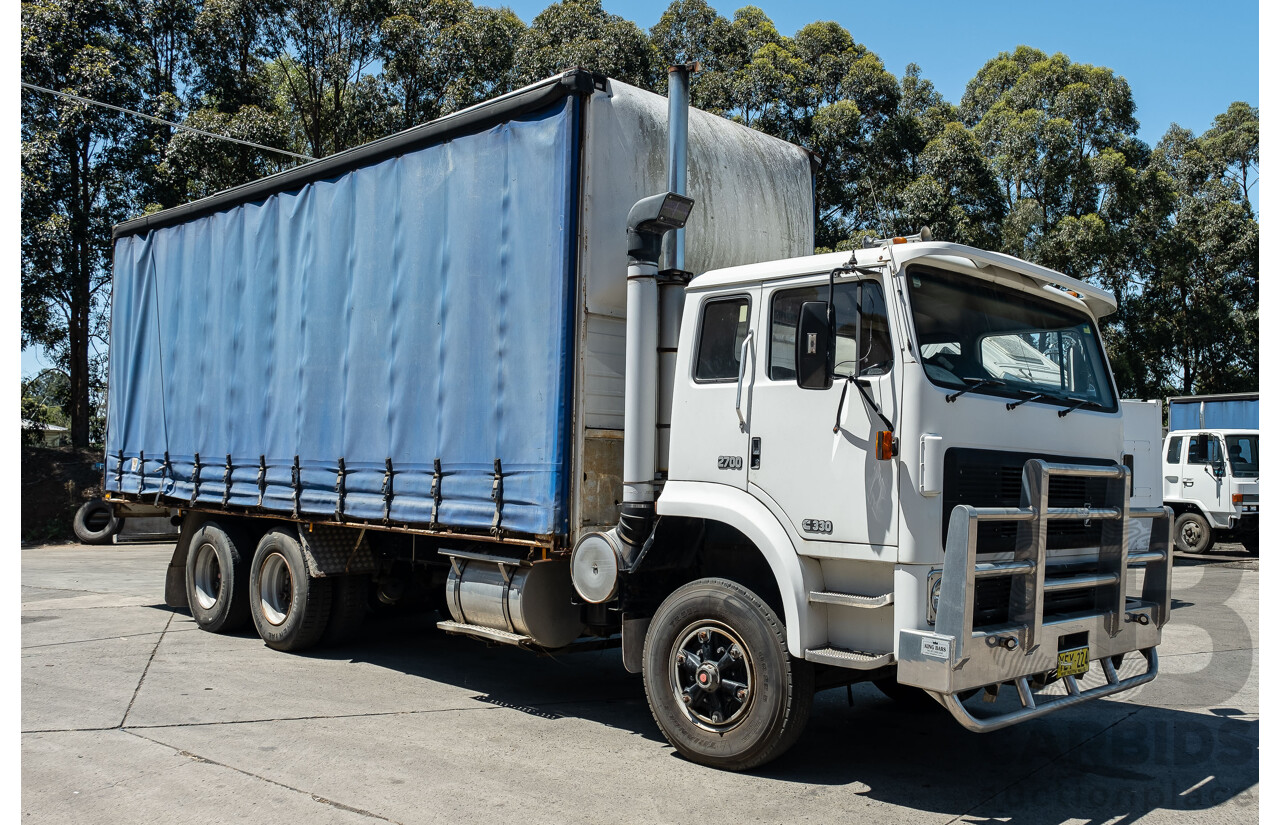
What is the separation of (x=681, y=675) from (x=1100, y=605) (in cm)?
242

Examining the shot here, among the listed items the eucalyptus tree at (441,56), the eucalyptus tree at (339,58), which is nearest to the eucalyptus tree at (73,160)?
the eucalyptus tree at (339,58)

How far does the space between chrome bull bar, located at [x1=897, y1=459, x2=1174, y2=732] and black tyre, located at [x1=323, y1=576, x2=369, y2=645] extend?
18.9 feet

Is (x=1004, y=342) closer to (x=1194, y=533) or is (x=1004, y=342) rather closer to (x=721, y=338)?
(x=721, y=338)

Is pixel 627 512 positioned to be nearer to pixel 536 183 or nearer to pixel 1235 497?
pixel 536 183

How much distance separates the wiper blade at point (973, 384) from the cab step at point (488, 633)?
3.30 m

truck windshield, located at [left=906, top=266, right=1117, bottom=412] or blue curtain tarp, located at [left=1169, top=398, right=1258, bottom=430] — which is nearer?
truck windshield, located at [left=906, top=266, right=1117, bottom=412]

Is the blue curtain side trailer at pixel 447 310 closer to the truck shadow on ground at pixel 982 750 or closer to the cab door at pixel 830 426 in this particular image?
the cab door at pixel 830 426

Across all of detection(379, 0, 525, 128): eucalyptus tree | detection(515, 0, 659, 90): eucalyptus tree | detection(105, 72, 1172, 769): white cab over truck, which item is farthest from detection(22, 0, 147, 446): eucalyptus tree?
detection(105, 72, 1172, 769): white cab over truck

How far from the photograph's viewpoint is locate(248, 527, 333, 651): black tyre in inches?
350

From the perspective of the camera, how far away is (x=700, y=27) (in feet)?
71.1

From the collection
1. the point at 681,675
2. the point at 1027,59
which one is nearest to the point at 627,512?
the point at 681,675

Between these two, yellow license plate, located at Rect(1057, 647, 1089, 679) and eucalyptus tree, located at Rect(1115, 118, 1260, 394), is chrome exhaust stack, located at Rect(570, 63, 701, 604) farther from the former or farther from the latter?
eucalyptus tree, located at Rect(1115, 118, 1260, 394)

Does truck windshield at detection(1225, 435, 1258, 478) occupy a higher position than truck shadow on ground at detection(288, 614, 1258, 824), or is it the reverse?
truck windshield at detection(1225, 435, 1258, 478)

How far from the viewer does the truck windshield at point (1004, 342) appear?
5.32 metres
